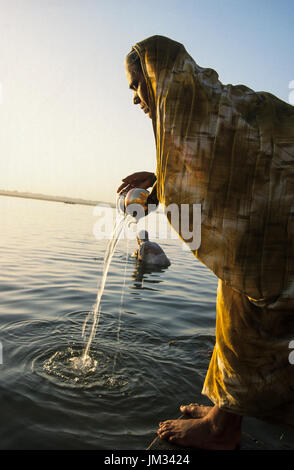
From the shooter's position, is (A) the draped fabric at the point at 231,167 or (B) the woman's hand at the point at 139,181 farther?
(B) the woman's hand at the point at 139,181

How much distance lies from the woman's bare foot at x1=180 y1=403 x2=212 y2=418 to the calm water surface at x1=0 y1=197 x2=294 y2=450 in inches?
5.2

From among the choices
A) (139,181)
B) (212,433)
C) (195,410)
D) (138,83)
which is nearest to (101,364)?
(195,410)

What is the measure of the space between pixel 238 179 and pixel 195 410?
1.79m

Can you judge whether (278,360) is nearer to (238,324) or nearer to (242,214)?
(238,324)

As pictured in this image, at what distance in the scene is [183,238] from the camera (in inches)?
63.5

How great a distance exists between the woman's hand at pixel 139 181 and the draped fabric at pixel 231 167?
0.52 m

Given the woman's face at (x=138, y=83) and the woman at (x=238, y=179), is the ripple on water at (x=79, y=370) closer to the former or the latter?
the woman at (x=238, y=179)

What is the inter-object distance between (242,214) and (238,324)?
64 cm

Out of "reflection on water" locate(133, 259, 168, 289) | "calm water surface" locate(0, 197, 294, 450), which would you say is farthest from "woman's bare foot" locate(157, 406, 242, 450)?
"reflection on water" locate(133, 259, 168, 289)

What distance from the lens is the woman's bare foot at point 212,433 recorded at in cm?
195

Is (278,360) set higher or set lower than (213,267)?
lower

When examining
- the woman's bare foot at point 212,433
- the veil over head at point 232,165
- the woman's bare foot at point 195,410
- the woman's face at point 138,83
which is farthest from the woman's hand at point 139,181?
the woman's bare foot at point 195,410

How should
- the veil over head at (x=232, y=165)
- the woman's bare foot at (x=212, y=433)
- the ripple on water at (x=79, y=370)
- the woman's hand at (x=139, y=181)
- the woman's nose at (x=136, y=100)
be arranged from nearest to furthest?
the veil over head at (x=232, y=165), the woman's nose at (x=136, y=100), the woman's bare foot at (x=212, y=433), the woman's hand at (x=139, y=181), the ripple on water at (x=79, y=370)
